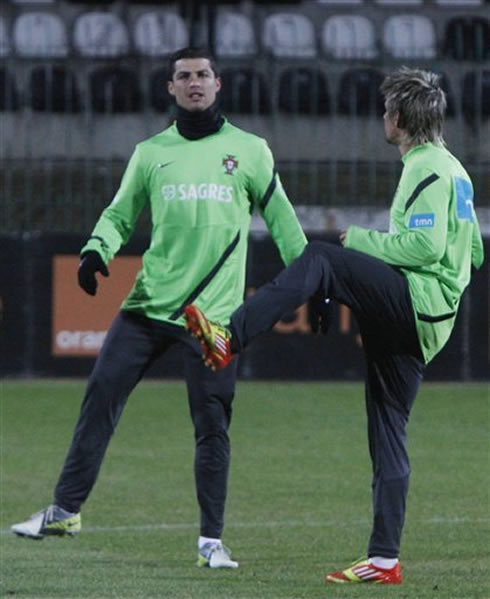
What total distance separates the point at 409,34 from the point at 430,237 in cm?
1658

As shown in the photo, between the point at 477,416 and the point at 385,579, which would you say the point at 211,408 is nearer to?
the point at 385,579

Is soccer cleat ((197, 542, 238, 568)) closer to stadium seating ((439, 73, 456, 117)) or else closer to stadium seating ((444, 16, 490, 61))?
stadium seating ((439, 73, 456, 117))

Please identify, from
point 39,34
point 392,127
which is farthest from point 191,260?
point 39,34

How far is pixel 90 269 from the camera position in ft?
23.3

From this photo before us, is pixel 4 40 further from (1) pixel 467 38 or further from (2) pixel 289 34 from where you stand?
(1) pixel 467 38

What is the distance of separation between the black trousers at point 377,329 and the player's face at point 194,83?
123 centimetres

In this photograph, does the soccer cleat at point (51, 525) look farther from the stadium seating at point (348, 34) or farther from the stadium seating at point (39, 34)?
the stadium seating at point (348, 34)

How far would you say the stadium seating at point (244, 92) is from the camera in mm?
19250

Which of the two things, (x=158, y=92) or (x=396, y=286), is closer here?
(x=396, y=286)

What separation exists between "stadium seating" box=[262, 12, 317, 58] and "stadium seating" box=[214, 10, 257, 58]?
0.68 feet

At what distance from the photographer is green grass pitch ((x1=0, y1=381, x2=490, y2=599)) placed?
682 cm

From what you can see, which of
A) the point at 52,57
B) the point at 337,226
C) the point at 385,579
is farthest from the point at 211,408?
the point at 52,57

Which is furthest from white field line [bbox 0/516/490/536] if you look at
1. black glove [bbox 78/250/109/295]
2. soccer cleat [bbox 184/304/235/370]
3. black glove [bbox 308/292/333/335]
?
soccer cleat [bbox 184/304/235/370]

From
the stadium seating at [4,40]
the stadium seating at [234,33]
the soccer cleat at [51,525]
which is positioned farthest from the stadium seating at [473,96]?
the soccer cleat at [51,525]
